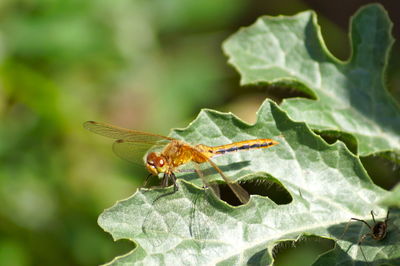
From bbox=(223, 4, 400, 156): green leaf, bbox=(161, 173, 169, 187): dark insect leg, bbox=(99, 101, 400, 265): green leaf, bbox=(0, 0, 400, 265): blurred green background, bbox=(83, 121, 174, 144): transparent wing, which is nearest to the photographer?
bbox=(99, 101, 400, 265): green leaf

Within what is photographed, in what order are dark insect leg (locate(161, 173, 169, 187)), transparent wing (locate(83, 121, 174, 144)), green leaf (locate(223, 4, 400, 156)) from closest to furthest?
1. dark insect leg (locate(161, 173, 169, 187))
2. green leaf (locate(223, 4, 400, 156))
3. transparent wing (locate(83, 121, 174, 144))

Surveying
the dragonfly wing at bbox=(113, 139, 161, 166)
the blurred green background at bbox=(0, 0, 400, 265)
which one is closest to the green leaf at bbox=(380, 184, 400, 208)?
the dragonfly wing at bbox=(113, 139, 161, 166)

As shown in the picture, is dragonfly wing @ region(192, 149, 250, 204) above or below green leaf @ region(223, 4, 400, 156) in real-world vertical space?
below

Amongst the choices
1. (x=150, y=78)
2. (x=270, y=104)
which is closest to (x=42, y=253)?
(x=150, y=78)

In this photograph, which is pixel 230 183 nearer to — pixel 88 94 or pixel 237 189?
pixel 237 189

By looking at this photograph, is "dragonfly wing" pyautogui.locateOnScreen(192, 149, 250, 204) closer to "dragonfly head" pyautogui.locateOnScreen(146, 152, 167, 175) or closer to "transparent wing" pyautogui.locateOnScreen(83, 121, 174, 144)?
"dragonfly head" pyautogui.locateOnScreen(146, 152, 167, 175)

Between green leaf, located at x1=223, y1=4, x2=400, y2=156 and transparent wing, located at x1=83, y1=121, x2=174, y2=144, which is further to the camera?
transparent wing, located at x1=83, y1=121, x2=174, y2=144

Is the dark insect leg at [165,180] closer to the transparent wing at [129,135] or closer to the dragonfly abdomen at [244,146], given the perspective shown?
the dragonfly abdomen at [244,146]

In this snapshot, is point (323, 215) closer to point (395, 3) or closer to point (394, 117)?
point (394, 117)

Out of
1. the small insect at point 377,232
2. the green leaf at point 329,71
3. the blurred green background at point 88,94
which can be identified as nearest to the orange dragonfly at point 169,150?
the green leaf at point 329,71
